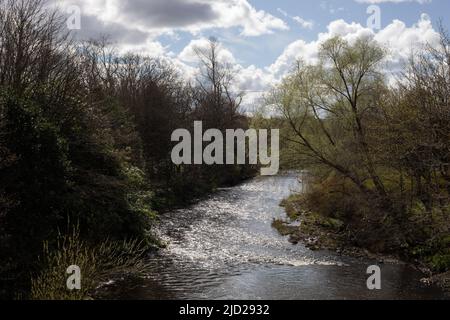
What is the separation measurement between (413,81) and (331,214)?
357 inches

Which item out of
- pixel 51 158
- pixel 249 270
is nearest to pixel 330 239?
pixel 249 270

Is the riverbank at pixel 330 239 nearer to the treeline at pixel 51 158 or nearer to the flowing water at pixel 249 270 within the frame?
the flowing water at pixel 249 270

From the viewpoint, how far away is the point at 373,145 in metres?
18.4

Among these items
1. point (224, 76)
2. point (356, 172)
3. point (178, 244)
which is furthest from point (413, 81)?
point (224, 76)

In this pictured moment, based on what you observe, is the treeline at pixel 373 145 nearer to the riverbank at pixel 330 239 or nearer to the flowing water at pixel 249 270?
the riverbank at pixel 330 239

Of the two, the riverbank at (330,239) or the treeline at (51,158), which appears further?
the riverbank at (330,239)

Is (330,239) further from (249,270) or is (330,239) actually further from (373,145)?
(249,270)

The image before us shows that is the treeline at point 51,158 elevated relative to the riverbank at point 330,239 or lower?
elevated

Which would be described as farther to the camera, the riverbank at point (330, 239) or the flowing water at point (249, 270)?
the riverbank at point (330, 239)

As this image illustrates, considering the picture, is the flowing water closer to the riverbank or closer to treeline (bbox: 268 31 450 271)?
the riverbank

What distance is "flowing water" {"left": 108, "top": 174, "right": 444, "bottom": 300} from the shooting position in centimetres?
1284

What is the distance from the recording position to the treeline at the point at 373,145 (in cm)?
1550

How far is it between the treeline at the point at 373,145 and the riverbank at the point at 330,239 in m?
0.28

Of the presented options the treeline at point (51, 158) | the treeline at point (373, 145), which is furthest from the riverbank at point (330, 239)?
the treeline at point (51, 158)
